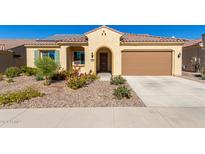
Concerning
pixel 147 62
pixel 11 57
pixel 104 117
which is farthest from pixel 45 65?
pixel 11 57

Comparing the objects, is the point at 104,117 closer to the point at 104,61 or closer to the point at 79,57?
the point at 79,57

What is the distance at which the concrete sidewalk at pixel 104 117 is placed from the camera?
187 inches

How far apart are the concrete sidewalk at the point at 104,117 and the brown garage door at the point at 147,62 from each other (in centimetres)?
1194

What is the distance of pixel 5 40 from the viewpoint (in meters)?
31.9

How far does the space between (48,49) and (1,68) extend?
5.66m

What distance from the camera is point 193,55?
24.8 m

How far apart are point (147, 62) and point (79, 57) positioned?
720 cm

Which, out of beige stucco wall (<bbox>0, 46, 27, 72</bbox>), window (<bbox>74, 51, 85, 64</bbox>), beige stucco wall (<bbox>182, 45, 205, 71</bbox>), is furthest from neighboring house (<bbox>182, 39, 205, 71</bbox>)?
beige stucco wall (<bbox>0, 46, 27, 72</bbox>)

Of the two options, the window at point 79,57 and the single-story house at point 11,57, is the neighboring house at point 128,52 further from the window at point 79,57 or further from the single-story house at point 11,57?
the single-story house at point 11,57

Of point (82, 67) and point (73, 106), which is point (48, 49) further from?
point (73, 106)

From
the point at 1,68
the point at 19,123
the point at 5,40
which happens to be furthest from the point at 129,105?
the point at 5,40

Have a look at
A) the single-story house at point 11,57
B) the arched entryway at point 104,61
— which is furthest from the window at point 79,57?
the single-story house at point 11,57

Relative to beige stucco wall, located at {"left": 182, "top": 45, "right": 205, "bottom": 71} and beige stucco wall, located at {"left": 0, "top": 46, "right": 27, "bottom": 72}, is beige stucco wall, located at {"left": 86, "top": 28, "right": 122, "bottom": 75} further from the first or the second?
beige stucco wall, located at {"left": 182, "top": 45, "right": 205, "bottom": 71}

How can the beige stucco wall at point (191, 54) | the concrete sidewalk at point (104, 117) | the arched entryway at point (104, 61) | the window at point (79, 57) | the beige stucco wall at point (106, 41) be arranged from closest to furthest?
the concrete sidewalk at point (104, 117), the beige stucco wall at point (106, 41), the window at point (79, 57), the arched entryway at point (104, 61), the beige stucco wall at point (191, 54)
